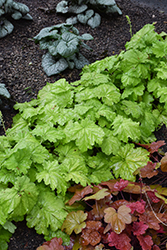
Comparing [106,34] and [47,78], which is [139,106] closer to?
[47,78]

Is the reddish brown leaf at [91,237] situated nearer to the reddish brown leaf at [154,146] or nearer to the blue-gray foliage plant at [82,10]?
the reddish brown leaf at [154,146]

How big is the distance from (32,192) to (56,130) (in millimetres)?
844

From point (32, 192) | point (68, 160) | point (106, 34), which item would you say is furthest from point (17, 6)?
point (32, 192)

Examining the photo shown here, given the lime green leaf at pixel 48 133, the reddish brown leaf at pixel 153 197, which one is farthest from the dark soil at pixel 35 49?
the reddish brown leaf at pixel 153 197

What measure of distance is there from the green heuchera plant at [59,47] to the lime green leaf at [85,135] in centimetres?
156

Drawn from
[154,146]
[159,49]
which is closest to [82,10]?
[159,49]

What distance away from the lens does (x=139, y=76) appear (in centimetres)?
328

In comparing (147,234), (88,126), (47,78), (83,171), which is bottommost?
(147,234)

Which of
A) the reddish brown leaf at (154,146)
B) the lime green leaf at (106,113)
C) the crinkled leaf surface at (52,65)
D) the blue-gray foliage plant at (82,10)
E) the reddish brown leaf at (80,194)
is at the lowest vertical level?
the reddish brown leaf at (154,146)

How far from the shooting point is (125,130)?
107 inches

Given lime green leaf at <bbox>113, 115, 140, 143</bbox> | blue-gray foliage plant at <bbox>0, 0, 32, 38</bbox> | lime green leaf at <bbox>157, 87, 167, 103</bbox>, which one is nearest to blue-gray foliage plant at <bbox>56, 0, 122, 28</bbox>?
blue-gray foliage plant at <bbox>0, 0, 32, 38</bbox>

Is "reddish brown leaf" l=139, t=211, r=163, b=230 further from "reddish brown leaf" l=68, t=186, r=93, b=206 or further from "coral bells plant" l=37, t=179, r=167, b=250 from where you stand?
"reddish brown leaf" l=68, t=186, r=93, b=206

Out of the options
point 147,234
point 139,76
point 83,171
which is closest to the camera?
point 147,234

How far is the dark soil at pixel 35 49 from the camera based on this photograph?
3242mm
